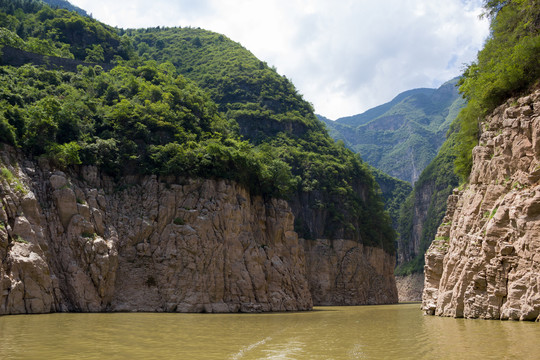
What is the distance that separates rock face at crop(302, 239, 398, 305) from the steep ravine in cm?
1423

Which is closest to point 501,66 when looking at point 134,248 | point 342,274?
point 134,248

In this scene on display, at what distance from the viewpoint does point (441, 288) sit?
3025 centimetres

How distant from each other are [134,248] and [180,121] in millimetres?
16456

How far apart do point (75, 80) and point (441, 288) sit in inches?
1732

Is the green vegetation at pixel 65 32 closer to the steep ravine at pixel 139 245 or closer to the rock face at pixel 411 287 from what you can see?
the steep ravine at pixel 139 245


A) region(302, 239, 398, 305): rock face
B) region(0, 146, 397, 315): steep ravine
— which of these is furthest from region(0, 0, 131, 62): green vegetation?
region(302, 239, 398, 305): rock face

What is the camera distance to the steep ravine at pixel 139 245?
1280 inches

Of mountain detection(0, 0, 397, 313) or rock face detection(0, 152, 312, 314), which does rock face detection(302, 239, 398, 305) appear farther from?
rock face detection(0, 152, 312, 314)

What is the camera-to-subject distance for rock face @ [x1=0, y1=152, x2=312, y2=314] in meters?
32.3

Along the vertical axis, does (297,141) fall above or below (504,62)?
above

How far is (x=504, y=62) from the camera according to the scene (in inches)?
1075

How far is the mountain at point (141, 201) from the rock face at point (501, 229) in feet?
70.2

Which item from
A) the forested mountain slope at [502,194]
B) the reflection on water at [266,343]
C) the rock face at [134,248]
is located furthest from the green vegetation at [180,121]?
the forested mountain slope at [502,194]

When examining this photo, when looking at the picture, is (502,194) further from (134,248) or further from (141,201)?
(141,201)
